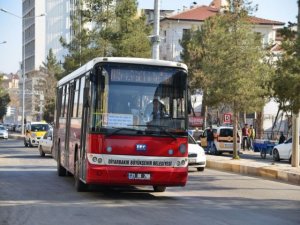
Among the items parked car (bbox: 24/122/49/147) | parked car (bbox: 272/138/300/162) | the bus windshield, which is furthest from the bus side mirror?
parked car (bbox: 24/122/49/147)

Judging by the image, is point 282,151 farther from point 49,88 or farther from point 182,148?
point 49,88

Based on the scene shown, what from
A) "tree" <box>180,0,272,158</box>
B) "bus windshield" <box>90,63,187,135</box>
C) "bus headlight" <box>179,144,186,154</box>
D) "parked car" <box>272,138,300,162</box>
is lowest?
"parked car" <box>272,138,300,162</box>

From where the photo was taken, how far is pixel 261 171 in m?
23.6

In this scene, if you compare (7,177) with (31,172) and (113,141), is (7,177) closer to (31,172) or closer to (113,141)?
(31,172)

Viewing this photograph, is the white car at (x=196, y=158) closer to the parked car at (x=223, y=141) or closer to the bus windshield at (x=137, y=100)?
the bus windshield at (x=137, y=100)

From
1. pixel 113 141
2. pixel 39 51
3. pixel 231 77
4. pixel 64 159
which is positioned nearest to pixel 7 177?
pixel 64 159

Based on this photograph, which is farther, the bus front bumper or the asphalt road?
the bus front bumper

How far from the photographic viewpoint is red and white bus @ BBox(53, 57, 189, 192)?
14156mm

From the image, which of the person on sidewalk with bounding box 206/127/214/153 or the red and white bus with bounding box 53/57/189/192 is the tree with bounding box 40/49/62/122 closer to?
the person on sidewalk with bounding box 206/127/214/153

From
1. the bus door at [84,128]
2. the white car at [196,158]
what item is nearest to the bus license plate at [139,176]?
the bus door at [84,128]

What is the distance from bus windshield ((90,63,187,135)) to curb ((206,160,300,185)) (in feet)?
25.4

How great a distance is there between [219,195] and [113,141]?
3.51 m

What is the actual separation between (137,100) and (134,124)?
1.75 feet

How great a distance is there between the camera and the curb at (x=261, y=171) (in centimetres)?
2136
